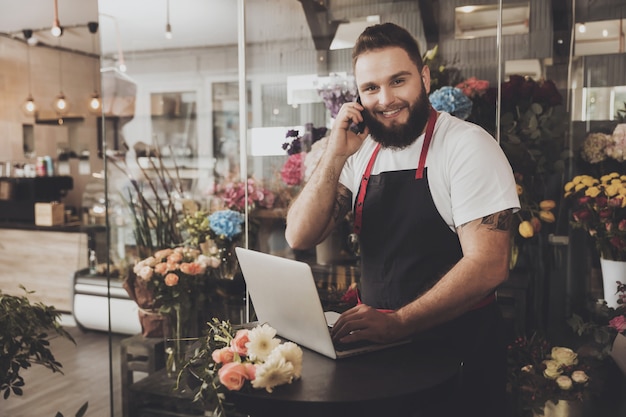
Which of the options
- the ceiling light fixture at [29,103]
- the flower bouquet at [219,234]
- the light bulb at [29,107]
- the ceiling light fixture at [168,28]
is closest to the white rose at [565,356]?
the flower bouquet at [219,234]

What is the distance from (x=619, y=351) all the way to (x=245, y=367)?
1841 millimetres

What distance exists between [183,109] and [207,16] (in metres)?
0.81

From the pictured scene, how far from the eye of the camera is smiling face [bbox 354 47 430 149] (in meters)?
2.08

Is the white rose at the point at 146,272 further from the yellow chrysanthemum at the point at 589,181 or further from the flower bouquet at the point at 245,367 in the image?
the yellow chrysanthemum at the point at 589,181

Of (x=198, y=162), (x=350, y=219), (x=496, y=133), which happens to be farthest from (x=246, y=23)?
(x=496, y=133)

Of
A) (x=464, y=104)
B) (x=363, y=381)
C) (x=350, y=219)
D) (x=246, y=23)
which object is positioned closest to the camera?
(x=363, y=381)

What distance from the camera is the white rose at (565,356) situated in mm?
2504

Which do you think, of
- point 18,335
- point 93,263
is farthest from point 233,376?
point 93,263

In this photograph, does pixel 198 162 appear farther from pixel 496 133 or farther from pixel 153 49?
pixel 496 133

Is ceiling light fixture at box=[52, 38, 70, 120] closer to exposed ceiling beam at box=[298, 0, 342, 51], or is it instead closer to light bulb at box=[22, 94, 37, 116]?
light bulb at box=[22, 94, 37, 116]

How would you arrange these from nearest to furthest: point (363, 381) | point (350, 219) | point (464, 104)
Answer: point (363, 381)
point (464, 104)
point (350, 219)

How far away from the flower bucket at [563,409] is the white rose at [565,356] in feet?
0.52

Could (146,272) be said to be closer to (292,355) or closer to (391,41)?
(391,41)

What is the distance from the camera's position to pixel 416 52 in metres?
2.16
